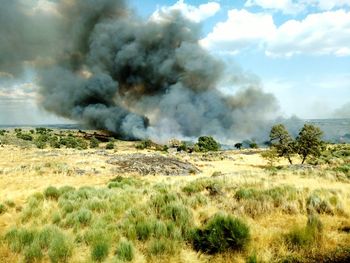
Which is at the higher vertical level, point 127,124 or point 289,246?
point 127,124

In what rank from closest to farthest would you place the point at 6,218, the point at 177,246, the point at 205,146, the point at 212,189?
the point at 177,246, the point at 6,218, the point at 212,189, the point at 205,146

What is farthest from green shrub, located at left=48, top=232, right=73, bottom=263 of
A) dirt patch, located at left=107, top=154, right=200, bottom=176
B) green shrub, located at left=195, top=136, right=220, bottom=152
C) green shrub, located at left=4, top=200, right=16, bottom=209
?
green shrub, located at left=195, top=136, right=220, bottom=152

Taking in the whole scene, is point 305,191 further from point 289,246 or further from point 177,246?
point 177,246

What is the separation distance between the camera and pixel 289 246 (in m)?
7.29

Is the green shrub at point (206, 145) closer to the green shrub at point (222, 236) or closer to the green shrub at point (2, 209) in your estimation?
the green shrub at point (2, 209)

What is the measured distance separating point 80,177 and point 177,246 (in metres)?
19.1

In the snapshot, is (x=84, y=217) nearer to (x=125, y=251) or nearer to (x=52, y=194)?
(x=125, y=251)

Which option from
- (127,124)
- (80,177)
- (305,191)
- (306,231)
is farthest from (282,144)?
(127,124)

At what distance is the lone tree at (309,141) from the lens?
39500mm

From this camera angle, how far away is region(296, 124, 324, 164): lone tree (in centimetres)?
3950

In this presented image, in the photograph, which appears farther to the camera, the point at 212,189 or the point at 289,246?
the point at 212,189

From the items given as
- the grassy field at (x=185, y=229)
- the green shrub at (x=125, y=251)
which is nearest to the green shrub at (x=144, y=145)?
the grassy field at (x=185, y=229)

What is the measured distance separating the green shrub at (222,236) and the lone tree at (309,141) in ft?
111

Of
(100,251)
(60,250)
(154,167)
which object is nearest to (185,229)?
(100,251)
